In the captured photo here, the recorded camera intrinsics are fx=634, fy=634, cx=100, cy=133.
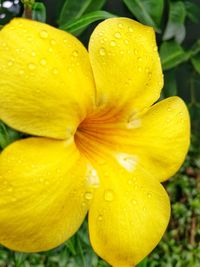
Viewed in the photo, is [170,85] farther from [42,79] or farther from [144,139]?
[42,79]

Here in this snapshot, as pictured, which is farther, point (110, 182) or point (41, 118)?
point (110, 182)

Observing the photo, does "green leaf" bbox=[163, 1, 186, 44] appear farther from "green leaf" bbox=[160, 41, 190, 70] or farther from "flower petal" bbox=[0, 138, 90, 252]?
"flower petal" bbox=[0, 138, 90, 252]

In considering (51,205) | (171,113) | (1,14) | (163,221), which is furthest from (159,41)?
(51,205)

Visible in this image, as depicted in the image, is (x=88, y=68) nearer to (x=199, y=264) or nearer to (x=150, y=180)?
(x=150, y=180)

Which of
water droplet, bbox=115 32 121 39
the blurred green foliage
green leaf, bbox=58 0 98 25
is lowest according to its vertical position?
the blurred green foliage

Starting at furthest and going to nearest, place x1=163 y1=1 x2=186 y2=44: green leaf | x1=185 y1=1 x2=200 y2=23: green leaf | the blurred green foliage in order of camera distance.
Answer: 1. x1=185 y1=1 x2=200 y2=23: green leaf
2. x1=163 y1=1 x2=186 y2=44: green leaf
3. the blurred green foliage

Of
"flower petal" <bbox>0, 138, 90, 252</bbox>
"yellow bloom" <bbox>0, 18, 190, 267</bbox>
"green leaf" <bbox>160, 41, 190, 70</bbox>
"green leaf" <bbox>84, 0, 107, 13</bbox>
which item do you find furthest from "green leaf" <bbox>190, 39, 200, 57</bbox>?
"flower petal" <bbox>0, 138, 90, 252</bbox>
